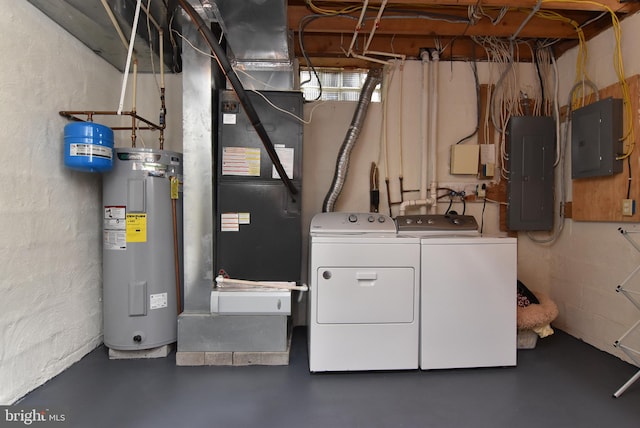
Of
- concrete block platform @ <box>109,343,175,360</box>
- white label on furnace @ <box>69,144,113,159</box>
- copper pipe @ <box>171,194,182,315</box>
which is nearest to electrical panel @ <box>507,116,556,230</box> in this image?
copper pipe @ <box>171,194,182,315</box>

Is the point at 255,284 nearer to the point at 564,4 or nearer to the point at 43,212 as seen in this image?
the point at 43,212

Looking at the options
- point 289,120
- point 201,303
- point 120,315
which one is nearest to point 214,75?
point 289,120

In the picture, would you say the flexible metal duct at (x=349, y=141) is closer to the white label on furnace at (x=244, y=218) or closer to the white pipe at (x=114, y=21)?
the white label on furnace at (x=244, y=218)

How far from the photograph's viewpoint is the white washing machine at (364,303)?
179 centimetres

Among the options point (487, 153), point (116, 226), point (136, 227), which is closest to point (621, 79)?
point (487, 153)

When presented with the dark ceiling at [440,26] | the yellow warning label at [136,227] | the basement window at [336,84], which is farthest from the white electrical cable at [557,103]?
the yellow warning label at [136,227]

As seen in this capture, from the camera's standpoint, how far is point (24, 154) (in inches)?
61.9

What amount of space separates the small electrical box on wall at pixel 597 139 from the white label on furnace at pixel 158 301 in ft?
10.3

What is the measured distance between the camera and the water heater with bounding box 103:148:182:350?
1.87m

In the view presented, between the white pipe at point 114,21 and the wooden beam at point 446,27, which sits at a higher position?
the wooden beam at point 446,27

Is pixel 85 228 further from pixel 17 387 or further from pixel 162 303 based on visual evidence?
pixel 17 387

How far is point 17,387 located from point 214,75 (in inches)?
82.6

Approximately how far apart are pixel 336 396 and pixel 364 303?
52cm

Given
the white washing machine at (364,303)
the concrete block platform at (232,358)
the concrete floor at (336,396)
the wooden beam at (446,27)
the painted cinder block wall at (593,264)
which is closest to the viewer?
the concrete floor at (336,396)
